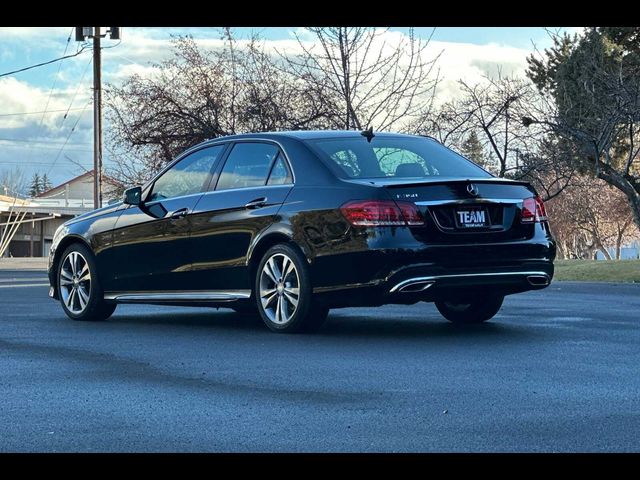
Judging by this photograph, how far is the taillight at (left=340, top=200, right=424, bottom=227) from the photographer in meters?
9.01

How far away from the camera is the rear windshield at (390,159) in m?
9.70

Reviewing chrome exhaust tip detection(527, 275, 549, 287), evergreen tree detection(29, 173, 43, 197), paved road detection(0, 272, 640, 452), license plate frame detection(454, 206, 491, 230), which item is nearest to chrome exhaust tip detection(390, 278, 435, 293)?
paved road detection(0, 272, 640, 452)

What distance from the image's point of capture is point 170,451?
16.3ft

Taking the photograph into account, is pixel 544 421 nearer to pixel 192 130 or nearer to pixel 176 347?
pixel 176 347

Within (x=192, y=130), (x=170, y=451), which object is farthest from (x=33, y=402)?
(x=192, y=130)

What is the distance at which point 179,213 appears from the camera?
34.9ft

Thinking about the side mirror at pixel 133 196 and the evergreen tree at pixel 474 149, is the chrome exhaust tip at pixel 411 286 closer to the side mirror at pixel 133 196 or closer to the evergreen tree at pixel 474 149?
the side mirror at pixel 133 196

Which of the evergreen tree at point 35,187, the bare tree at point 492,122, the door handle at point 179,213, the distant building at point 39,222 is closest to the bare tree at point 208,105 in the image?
the bare tree at point 492,122

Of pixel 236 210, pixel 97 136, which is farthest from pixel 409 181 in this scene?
pixel 97 136

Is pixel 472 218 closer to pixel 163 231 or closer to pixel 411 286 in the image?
pixel 411 286

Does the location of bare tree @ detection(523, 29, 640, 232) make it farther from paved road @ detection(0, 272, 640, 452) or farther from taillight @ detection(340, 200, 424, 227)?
A: taillight @ detection(340, 200, 424, 227)

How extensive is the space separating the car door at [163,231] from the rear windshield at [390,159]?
1315mm
